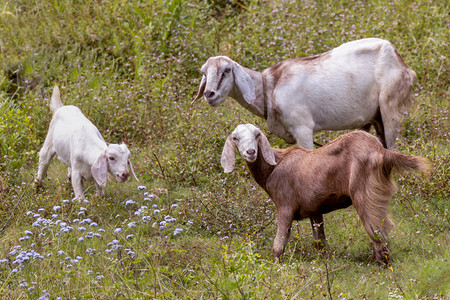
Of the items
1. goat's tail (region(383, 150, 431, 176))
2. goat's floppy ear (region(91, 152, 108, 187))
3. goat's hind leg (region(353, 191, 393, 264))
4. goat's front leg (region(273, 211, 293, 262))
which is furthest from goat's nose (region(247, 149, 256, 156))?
goat's floppy ear (region(91, 152, 108, 187))

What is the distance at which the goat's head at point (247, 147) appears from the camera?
19.2 ft

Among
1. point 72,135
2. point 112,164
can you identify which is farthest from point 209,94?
point 72,135

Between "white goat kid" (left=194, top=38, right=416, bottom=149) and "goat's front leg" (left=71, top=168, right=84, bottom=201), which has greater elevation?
"white goat kid" (left=194, top=38, right=416, bottom=149)

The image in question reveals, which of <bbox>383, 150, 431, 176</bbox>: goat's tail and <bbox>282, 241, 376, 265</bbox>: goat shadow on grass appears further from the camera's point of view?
<bbox>282, 241, 376, 265</bbox>: goat shadow on grass

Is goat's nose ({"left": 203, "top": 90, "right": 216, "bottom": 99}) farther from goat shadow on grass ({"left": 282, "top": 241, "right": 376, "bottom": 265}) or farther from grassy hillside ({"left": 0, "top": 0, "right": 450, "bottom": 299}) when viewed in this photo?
goat shadow on grass ({"left": 282, "top": 241, "right": 376, "bottom": 265})

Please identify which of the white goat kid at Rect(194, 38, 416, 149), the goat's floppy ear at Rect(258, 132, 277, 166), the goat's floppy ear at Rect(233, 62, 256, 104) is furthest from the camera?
the white goat kid at Rect(194, 38, 416, 149)

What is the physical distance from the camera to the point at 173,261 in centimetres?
578

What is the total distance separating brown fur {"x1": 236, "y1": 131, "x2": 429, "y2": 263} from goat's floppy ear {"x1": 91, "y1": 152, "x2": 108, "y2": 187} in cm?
164

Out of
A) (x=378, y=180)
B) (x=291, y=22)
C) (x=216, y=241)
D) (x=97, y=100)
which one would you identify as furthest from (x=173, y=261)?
(x=291, y=22)

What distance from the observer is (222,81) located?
7.01 metres

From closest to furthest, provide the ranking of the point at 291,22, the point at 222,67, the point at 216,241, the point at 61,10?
1. the point at 216,241
2. the point at 222,67
3. the point at 291,22
4. the point at 61,10

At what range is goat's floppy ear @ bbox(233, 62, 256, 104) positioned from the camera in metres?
7.09

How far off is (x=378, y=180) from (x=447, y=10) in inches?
257

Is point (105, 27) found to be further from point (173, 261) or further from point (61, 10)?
point (173, 261)
